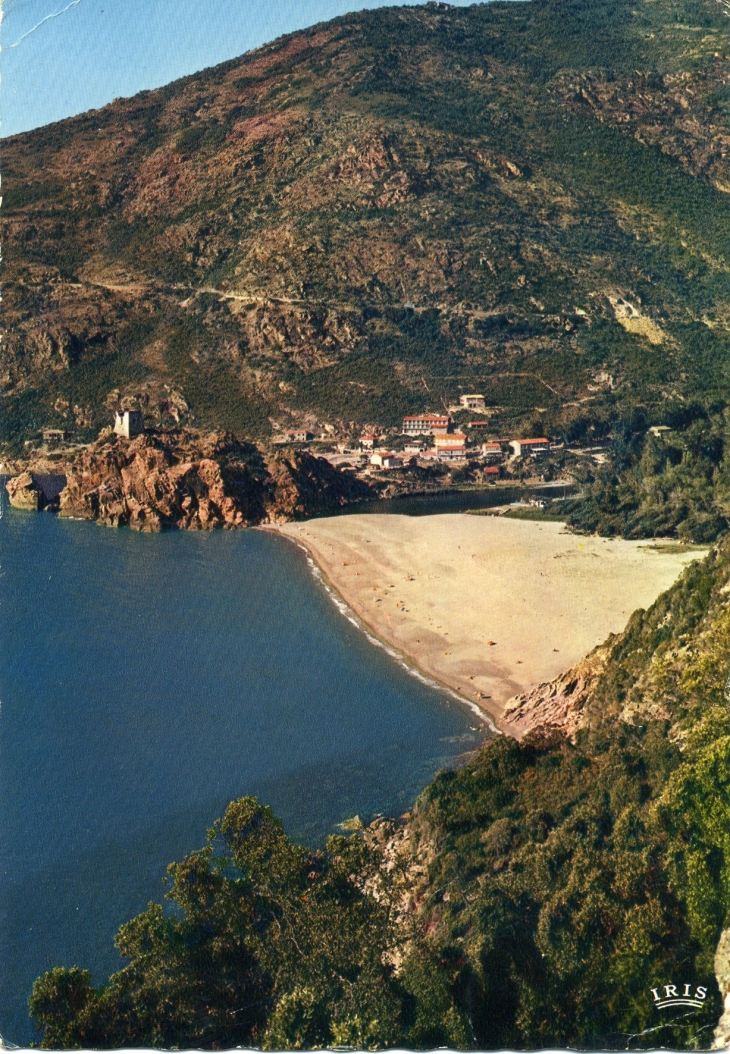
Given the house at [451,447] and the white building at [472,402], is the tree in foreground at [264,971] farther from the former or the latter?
the white building at [472,402]

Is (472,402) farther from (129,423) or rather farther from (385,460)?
(129,423)

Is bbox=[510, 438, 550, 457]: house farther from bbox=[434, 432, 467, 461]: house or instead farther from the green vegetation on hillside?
the green vegetation on hillside

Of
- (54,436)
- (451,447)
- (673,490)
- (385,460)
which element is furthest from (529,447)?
(54,436)

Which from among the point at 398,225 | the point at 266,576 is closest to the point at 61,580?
the point at 266,576

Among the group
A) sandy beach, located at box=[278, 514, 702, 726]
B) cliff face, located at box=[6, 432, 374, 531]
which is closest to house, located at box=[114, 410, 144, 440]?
cliff face, located at box=[6, 432, 374, 531]

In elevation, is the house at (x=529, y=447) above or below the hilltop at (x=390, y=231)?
below

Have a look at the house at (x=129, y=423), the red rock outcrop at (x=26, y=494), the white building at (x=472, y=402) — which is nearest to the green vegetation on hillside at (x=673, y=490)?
the house at (x=129, y=423)

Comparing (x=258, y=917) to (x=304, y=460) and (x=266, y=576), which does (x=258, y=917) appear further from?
(x=304, y=460)
